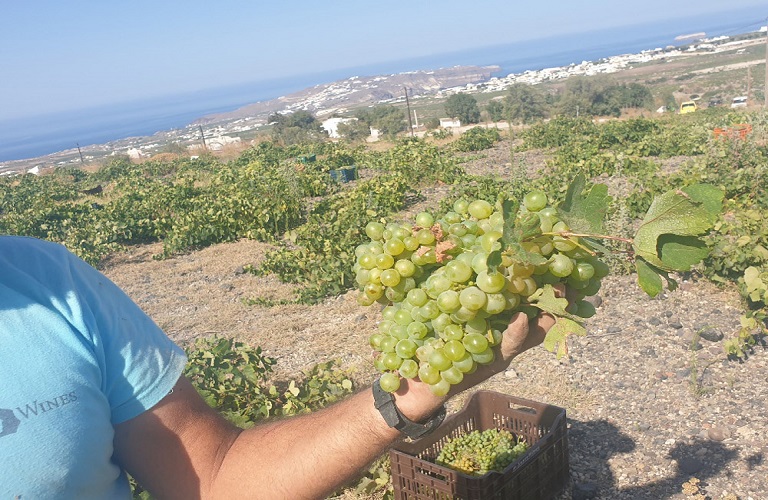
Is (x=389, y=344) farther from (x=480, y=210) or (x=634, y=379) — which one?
(x=634, y=379)

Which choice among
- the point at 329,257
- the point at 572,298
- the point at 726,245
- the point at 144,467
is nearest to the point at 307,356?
the point at 329,257

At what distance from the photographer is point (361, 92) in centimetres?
12131

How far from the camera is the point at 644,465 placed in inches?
147

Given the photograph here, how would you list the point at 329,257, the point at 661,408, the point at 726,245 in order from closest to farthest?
the point at 661,408
the point at 726,245
the point at 329,257

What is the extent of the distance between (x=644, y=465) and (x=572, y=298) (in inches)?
106

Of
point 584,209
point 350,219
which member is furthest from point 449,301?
point 350,219

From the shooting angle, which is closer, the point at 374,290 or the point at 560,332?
the point at 560,332

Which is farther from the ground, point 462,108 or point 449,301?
point 449,301

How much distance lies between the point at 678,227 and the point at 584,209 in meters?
0.19

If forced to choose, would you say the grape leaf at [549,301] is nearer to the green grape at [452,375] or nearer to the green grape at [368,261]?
the green grape at [452,375]

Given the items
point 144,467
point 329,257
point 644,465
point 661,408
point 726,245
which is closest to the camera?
Answer: point 144,467

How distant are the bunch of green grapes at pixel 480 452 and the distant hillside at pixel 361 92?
103255 mm

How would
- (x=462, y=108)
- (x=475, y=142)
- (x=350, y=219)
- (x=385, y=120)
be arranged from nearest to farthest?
1. (x=350, y=219)
2. (x=475, y=142)
3. (x=385, y=120)
4. (x=462, y=108)

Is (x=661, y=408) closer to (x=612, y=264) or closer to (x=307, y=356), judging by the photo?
(x=612, y=264)
